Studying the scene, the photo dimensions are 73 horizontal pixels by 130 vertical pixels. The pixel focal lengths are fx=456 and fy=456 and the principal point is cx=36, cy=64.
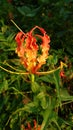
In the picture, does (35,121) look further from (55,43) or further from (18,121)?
(55,43)

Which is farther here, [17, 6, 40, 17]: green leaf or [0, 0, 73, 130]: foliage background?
[17, 6, 40, 17]: green leaf

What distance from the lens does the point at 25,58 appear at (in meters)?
1.73

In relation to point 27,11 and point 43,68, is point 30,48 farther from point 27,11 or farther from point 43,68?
point 27,11

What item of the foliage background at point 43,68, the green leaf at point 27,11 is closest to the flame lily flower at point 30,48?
the foliage background at point 43,68

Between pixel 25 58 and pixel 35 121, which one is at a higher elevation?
pixel 25 58

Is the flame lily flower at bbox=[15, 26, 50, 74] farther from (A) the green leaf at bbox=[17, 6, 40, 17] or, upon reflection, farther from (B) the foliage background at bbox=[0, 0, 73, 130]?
(A) the green leaf at bbox=[17, 6, 40, 17]

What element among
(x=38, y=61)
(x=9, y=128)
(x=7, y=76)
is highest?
(x=38, y=61)

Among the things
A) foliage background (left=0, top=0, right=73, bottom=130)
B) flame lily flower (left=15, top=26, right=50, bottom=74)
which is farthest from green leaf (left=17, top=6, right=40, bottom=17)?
flame lily flower (left=15, top=26, right=50, bottom=74)

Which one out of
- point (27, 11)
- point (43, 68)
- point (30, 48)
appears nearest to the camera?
point (30, 48)

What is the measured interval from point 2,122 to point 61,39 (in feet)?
2.86

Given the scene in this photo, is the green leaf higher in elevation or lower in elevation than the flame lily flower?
lower

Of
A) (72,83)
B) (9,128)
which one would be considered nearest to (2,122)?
(9,128)

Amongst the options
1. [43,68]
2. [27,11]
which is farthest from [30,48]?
[27,11]

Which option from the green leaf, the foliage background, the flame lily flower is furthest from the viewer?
the green leaf
